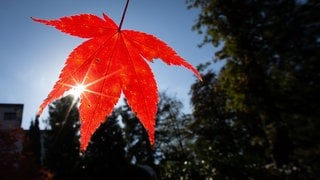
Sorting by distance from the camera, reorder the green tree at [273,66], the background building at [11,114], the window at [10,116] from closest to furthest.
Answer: the green tree at [273,66], the background building at [11,114], the window at [10,116]

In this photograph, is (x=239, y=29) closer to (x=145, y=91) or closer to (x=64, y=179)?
(x=145, y=91)

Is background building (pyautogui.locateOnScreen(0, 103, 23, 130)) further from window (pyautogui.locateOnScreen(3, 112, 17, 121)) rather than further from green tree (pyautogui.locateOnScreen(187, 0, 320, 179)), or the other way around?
green tree (pyautogui.locateOnScreen(187, 0, 320, 179))

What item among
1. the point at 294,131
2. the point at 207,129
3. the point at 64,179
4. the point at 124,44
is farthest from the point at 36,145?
the point at 124,44

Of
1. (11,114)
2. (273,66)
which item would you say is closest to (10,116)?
(11,114)

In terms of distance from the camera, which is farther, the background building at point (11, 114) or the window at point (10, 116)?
the window at point (10, 116)

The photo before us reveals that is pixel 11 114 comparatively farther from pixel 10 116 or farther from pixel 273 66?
pixel 273 66

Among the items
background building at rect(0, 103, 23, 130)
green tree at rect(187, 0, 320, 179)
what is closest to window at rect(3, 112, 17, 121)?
background building at rect(0, 103, 23, 130)

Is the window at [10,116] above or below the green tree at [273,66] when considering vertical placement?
above

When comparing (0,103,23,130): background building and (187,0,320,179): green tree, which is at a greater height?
(0,103,23,130): background building

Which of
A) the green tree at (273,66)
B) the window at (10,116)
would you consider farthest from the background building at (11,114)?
the green tree at (273,66)

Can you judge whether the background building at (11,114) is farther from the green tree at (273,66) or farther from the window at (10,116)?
the green tree at (273,66)

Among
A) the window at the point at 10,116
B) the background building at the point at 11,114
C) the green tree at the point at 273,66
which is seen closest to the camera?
the green tree at the point at 273,66
